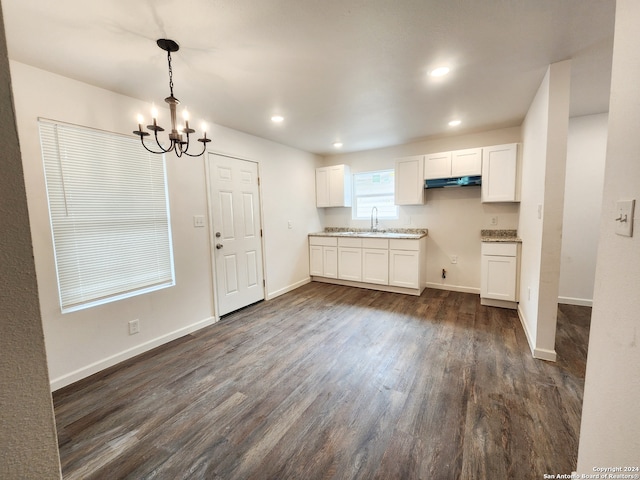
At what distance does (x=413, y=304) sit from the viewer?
3635mm

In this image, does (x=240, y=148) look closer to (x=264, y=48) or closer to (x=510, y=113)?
(x=264, y=48)

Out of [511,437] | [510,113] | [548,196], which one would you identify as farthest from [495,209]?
[511,437]

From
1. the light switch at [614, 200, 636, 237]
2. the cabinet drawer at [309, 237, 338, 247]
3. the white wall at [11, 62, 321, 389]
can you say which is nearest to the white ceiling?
the white wall at [11, 62, 321, 389]

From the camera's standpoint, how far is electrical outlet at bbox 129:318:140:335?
2.46m

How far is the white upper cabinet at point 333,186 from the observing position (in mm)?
4766

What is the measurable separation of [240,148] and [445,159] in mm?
2877

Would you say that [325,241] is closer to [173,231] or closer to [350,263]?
[350,263]

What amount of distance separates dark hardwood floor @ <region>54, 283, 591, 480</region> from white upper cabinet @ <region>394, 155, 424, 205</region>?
6.57 ft

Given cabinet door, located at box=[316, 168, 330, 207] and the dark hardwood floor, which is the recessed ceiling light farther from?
cabinet door, located at box=[316, 168, 330, 207]

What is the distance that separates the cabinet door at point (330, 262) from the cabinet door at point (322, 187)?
0.90 meters

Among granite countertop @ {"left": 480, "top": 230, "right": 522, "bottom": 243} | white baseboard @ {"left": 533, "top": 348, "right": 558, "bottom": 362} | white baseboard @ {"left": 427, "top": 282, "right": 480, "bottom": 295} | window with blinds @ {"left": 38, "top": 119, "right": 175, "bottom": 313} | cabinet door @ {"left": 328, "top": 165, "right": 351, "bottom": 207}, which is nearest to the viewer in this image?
window with blinds @ {"left": 38, "top": 119, "right": 175, "bottom": 313}

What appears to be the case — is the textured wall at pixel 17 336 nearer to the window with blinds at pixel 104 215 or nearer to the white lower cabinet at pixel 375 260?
the window with blinds at pixel 104 215

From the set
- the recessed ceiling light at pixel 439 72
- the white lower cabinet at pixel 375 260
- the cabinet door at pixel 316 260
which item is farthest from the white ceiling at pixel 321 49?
the cabinet door at pixel 316 260

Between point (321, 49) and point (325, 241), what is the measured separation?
3163 millimetres
